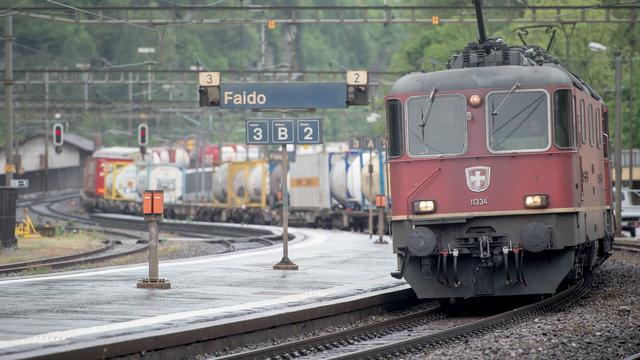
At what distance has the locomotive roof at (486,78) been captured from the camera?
16.0m

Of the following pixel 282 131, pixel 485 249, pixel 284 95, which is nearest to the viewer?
pixel 485 249

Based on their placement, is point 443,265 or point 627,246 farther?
point 627,246

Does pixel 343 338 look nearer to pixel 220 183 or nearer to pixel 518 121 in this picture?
pixel 518 121

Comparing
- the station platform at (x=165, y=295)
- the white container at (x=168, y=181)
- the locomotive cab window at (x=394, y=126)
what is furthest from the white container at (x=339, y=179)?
the locomotive cab window at (x=394, y=126)

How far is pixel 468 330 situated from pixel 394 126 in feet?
11.4

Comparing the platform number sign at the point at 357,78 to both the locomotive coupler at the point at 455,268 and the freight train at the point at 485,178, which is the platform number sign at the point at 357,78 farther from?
the locomotive coupler at the point at 455,268

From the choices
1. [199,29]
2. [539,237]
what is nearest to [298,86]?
[539,237]

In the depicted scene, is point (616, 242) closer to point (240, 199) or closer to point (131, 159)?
point (240, 199)

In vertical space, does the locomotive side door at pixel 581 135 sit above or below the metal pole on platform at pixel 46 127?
below

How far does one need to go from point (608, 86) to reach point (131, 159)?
30.3 meters

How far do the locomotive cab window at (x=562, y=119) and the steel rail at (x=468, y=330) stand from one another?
226cm

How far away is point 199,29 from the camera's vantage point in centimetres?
12825

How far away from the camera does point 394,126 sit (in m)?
16.4

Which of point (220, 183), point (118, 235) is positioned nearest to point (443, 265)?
point (118, 235)
